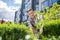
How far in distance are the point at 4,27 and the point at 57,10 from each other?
2554 millimetres

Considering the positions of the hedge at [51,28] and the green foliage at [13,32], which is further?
the hedge at [51,28]

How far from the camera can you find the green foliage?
495cm

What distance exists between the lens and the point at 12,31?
504cm

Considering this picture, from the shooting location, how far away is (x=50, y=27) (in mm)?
5320

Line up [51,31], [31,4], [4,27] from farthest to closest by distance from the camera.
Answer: [31,4], [51,31], [4,27]

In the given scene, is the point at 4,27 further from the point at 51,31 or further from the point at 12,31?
the point at 51,31

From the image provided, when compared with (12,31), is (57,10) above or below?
above

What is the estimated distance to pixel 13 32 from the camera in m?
5.05

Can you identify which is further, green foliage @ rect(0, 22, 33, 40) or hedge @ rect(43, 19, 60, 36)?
hedge @ rect(43, 19, 60, 36)

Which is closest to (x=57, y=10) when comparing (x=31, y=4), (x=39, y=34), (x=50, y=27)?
(x=50, y=27)

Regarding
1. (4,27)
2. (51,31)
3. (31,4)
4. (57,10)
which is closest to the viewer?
(4,27)

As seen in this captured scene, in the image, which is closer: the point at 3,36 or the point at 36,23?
the point at 3,36

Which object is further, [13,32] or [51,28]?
[51,28]

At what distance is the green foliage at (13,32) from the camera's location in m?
4.95
